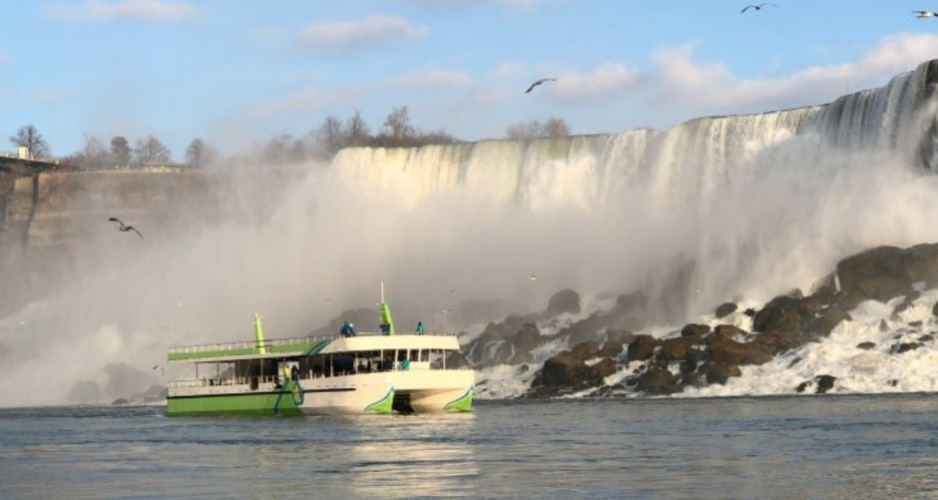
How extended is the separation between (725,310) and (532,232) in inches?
774

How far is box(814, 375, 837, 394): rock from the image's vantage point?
59844 mm

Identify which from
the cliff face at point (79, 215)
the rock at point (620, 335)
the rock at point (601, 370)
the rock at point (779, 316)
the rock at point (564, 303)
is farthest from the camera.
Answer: the cliff face at point (79, 215)

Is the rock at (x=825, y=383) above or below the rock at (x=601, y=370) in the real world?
above

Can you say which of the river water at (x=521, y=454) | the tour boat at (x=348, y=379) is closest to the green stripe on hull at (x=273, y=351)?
the tour boat at (x=348, y=379)

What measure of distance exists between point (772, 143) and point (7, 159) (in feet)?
238

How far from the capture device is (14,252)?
12325 centimetres

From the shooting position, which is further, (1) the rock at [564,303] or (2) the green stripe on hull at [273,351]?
(1) the rock at [564,303]

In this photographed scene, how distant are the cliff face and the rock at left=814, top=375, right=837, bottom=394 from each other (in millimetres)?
61787

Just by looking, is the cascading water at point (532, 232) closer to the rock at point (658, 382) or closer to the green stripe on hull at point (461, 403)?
the rock at point (658, 382)

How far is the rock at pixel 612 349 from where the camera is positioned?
228 feet

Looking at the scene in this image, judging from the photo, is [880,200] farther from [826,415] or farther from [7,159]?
[7,159]

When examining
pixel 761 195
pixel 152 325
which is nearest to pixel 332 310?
pixel 152 325

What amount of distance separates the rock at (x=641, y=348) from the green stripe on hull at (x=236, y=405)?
53.2 ft

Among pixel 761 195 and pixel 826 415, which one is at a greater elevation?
pixel 761 195
